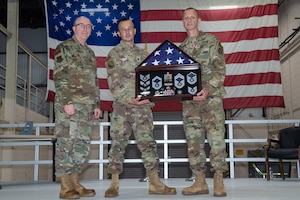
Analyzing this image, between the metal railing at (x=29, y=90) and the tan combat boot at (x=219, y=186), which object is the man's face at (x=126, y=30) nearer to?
the tan combat boot at (x=219, y=186)

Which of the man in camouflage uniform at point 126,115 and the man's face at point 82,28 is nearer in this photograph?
the man in camouflage uniform at point 126,115

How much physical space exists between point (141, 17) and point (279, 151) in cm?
393

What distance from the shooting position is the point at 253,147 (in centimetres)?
1391

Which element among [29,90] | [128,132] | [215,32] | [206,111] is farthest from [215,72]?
[29,90]

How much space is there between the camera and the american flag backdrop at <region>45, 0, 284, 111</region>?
24.0 feet

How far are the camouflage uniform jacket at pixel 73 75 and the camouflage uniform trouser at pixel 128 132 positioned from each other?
0.33 metres

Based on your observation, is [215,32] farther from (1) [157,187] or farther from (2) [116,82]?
(1) [157,187]

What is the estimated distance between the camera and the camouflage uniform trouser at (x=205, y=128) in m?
3.14

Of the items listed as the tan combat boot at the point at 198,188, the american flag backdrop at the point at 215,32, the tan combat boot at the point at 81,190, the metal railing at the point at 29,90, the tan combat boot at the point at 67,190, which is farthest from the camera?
the metal railing at the point at 29,90

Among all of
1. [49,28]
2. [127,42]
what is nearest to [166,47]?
[127,42]

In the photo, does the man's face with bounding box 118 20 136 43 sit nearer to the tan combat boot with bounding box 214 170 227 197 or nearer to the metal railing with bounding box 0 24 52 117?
the tan combat boot with bounding box 214 170 227 197

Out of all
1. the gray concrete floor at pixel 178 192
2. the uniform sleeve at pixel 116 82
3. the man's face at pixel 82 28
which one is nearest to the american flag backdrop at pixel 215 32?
the gray concrete floor at pixel 178 192

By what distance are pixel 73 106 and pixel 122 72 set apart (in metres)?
0.53

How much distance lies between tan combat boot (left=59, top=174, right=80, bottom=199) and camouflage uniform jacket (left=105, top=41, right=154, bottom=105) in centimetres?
80
